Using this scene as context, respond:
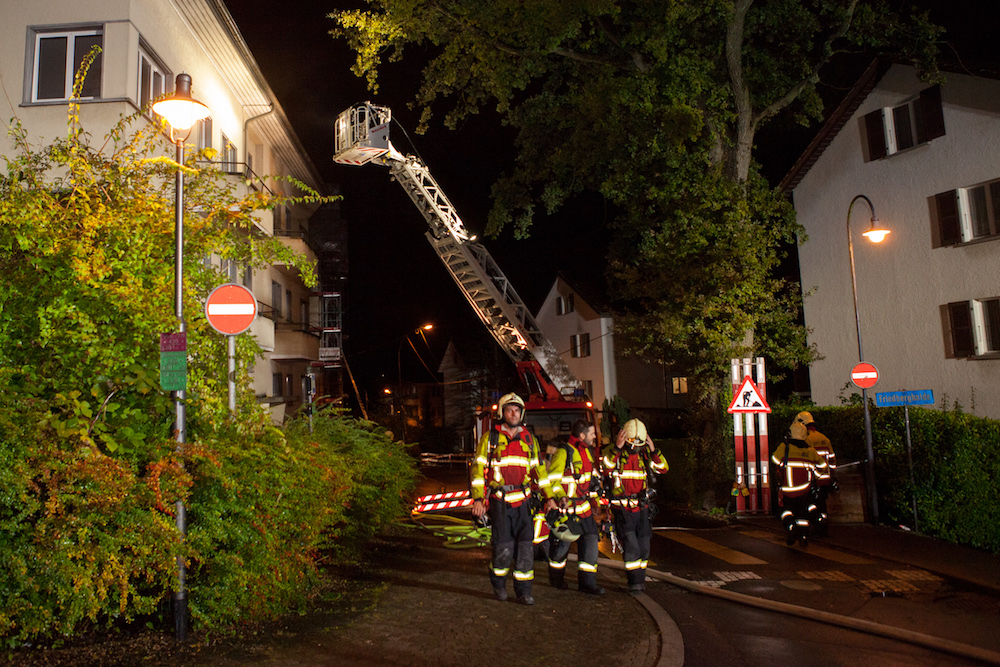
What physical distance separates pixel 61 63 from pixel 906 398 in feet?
47.9

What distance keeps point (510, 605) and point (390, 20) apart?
13287 mm

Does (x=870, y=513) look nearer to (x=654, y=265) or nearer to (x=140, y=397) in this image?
(x=654, y=265)

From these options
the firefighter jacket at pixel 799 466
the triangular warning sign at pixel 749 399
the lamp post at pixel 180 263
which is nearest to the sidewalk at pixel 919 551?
the firefighter jacket at pixel 799 466

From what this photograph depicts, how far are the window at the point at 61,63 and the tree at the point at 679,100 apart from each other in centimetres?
612

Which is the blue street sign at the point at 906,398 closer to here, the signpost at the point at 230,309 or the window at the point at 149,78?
the signpost at the point at 230,309

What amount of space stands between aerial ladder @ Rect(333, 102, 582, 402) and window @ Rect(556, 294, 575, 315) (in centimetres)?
1549

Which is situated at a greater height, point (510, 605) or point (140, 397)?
point (140, 397)

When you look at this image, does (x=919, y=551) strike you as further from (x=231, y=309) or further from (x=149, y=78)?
(x=149, y=78)

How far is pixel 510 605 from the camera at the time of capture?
23.9 feet

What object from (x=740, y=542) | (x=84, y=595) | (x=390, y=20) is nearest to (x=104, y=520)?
(x=84, y=595)

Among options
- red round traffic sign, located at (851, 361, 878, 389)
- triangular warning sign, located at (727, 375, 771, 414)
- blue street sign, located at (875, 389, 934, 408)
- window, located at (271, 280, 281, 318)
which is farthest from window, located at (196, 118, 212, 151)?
blue street sign, located at (875, 389, 934, 408)

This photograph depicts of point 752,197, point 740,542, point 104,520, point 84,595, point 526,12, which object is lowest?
point 740,542

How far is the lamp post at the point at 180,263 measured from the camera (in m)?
5.94

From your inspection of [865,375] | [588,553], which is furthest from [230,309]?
[865,375]
